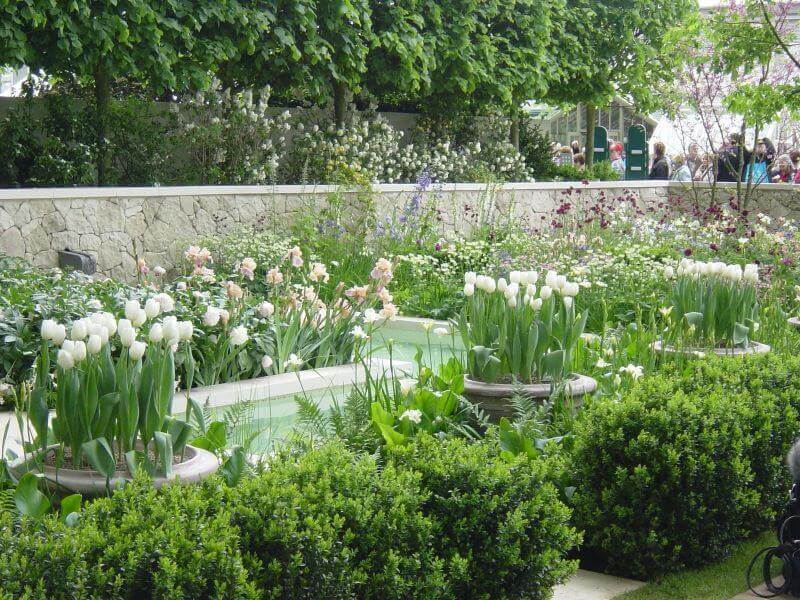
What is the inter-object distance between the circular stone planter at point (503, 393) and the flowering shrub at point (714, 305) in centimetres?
120

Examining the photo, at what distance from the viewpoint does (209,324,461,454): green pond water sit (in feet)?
14.1

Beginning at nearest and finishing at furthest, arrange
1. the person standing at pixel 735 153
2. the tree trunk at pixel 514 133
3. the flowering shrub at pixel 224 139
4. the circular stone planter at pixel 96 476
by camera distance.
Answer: the circular stone planter at pixel 96 476, the flowering shrub at pixel 224 139, the person standing at pixel 735 153, the tree trunk at pixel 514 133

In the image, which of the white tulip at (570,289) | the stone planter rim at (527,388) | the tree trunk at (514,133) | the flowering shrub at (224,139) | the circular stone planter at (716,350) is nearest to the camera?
the stone planter rim at (527,388)

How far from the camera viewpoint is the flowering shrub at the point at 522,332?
504cm

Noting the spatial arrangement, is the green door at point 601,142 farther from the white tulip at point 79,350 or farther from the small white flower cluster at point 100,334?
the white tulip at point 79,350

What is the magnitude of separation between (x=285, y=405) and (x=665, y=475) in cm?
286

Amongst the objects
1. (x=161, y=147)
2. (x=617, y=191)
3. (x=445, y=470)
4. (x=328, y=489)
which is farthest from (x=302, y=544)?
(x=617, y=191)

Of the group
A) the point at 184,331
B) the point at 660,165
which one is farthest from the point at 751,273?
the point at 660,165

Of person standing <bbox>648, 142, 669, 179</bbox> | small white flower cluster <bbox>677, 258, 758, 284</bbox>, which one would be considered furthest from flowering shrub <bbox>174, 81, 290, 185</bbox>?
person standing <bbox>648, 142, 669, 179</bbox>

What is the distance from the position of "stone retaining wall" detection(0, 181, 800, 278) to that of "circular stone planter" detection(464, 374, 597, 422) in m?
5.02

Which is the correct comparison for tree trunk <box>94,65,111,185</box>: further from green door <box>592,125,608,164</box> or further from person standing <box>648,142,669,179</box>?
green door <box>592,125,608,164</box>

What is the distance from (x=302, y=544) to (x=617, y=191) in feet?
49.7

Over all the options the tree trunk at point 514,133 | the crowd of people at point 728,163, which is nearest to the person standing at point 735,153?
the crowd of people at point 728,163

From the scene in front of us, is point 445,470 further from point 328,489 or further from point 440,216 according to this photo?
point 440,216
